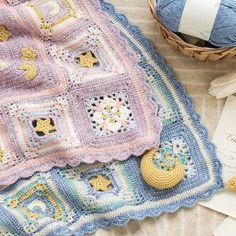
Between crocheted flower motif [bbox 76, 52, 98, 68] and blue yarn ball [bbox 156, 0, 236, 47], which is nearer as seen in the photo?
blue yarn ball [bbox 156, 0, 236, 47]

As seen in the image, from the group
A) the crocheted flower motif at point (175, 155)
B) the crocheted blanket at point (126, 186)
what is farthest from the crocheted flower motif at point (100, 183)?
the crocheted flower motif at point (175, 155)

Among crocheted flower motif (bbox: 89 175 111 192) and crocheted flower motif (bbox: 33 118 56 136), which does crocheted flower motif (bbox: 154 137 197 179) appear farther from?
crocheted flower motif (bbox: 33 118 56 136)

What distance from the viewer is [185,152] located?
3.65 feet

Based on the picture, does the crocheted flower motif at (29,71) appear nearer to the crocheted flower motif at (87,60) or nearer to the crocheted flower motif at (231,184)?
the crocheted flower motif at (87,60)

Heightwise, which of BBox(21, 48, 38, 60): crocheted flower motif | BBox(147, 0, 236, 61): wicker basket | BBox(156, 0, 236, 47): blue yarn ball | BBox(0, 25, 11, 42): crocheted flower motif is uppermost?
BBox(156, 0, 236, 47): blue yarn ball

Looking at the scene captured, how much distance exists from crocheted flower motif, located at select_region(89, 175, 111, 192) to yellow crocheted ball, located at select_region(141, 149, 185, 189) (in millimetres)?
81

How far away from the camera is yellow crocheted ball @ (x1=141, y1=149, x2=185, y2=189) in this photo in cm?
105

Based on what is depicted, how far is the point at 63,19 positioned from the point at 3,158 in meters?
0.31

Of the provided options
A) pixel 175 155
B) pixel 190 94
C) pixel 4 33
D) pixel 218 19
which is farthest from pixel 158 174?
pixel 4 33

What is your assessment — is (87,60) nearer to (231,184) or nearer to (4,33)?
(4,33)

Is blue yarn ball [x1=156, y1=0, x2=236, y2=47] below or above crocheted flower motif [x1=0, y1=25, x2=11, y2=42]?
above

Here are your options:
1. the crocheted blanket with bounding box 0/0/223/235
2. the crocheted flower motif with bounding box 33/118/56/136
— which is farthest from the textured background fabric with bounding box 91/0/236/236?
the crocheted flower motif with bounding box 33/118/56/136

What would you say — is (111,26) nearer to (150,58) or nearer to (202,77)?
(150,58)

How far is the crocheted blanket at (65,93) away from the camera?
1.08 metres
